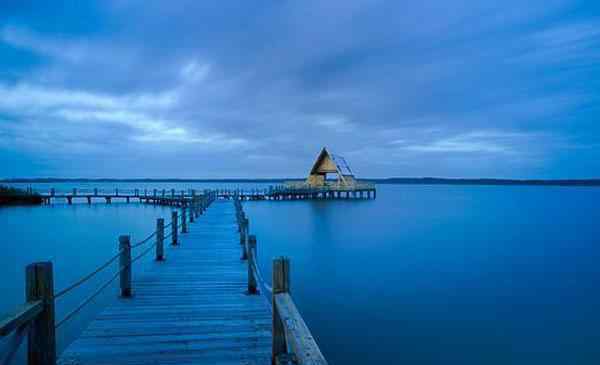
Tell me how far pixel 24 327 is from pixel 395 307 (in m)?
9.50

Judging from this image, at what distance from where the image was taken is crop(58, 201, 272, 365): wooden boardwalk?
379cm

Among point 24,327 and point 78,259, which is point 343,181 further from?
point 24,327

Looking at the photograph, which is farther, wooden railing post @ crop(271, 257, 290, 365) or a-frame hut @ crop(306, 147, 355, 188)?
a-frame hut @ crop(306, 147, 355, 188)

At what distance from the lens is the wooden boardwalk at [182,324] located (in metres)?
3.79

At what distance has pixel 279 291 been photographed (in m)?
3.13

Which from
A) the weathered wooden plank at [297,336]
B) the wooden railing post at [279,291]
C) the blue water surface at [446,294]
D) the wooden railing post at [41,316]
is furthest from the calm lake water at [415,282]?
the wooden railing post at [41,316]

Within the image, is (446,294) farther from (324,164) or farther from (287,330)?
(324,164)

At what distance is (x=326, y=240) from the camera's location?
21.3 m

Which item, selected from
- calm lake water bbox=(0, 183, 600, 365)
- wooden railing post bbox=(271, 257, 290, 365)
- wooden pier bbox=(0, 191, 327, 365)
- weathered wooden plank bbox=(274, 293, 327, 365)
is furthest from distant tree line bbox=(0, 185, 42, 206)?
weathered wooden plank bbox=(274, 293, 327, 365)

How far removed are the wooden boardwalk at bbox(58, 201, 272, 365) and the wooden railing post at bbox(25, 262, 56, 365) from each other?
73 cm

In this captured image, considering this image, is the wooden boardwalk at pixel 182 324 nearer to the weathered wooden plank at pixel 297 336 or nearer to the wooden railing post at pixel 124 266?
the wooden railing post at pixel 124 266

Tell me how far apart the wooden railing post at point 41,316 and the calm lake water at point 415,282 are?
19.6 feet

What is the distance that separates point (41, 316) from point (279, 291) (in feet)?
6.55

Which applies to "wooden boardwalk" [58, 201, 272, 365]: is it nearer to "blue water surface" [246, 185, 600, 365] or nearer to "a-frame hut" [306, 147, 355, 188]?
"blue water surface" [246, 185, 600, 365]
